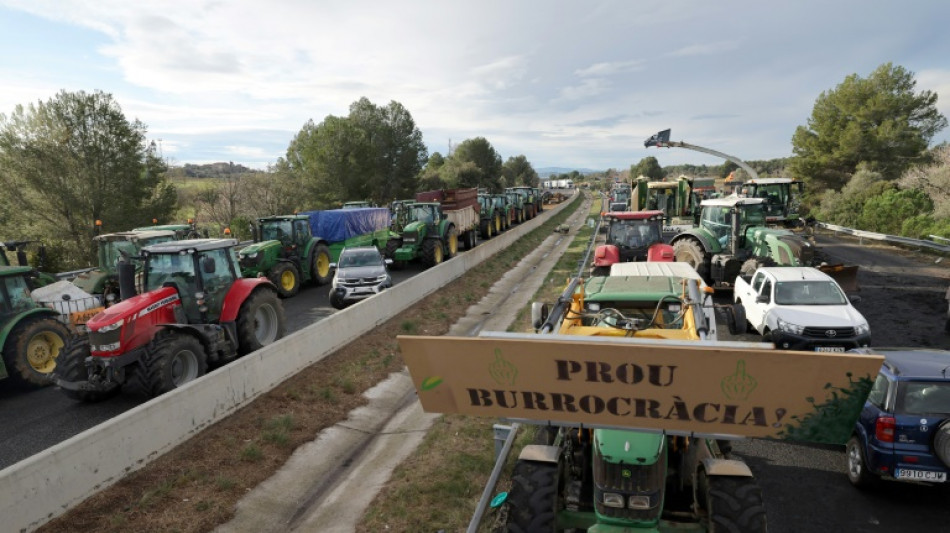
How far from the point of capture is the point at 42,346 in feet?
33.1

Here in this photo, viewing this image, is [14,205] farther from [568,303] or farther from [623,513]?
[623,513]

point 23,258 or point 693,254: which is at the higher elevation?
point 23,258

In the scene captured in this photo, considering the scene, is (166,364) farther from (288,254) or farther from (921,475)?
(921,475)

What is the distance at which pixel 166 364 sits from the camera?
27.0 feet

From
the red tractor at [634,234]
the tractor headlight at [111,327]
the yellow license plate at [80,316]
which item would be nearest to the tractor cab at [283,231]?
the yellow license plate at [80,316]

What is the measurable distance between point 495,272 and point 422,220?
3912 millimetres

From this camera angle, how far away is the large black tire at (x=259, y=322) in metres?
10.3

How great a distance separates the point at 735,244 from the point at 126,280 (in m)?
15.9

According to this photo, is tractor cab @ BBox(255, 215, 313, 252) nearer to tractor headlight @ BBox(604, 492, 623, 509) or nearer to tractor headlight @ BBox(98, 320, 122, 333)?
tractor headlight @ BBox(98, 320, 122, 333)

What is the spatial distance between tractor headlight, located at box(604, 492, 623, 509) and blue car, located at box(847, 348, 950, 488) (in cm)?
307

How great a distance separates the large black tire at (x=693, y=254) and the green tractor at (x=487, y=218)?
1488 cm

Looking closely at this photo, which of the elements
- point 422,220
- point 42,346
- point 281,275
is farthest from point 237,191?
point 42,346

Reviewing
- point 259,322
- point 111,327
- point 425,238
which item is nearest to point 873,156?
point 425,238

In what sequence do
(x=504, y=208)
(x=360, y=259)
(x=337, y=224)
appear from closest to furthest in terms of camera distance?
1. (x=360, y=259)
2. (x=337, y=224)
3. (x=504, y=208)
